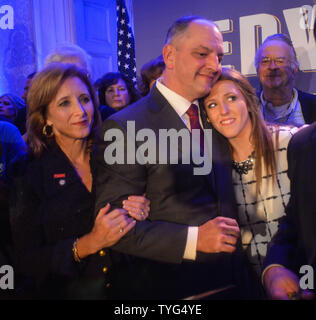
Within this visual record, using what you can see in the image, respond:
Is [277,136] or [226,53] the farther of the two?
[226,53]

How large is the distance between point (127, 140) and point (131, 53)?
382 centimetres

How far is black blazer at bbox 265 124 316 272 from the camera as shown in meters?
1.18

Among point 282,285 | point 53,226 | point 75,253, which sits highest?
point 53,226

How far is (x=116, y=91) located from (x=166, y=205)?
1.64 m

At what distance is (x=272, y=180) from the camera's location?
1.57 meters

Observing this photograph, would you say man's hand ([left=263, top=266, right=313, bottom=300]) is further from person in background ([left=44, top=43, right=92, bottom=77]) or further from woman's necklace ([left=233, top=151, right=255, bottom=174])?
person in background ([left=44, top=43, right=92, bottom=77])

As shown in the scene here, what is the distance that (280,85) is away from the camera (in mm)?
2355

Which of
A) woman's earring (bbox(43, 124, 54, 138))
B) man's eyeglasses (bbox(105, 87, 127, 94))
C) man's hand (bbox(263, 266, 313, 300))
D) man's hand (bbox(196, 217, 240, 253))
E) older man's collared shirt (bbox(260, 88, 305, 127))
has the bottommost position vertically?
man's hand (bbox(263, 266, 313, 300))

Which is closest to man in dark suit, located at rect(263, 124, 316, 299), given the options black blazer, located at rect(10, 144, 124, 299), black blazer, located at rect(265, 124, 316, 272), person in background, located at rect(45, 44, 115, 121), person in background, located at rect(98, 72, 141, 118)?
black blazer, located at rect(265, 124, 316, 272)

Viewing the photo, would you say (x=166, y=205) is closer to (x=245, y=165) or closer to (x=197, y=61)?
(x=245, y=165)

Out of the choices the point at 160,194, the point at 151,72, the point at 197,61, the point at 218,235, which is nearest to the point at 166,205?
the point at 160,194

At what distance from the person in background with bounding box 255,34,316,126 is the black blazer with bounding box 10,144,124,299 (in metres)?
1.51
